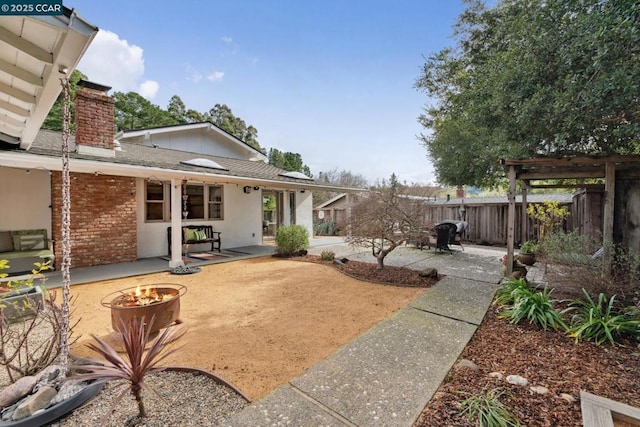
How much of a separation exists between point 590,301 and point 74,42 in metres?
6.22

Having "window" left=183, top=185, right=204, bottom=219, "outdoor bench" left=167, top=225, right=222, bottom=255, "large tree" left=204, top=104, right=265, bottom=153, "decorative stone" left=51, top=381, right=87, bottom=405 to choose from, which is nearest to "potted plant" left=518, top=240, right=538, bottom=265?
"decorative stone" left=51, top=381, right=87, bottom=405

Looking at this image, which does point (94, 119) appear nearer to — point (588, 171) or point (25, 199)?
point (25, 199)

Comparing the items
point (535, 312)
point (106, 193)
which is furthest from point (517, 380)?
point (106, 193)

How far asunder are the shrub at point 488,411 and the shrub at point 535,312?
6.53ft

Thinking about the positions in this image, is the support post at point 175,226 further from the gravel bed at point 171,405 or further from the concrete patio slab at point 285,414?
the concrete patio slab at point 285,414

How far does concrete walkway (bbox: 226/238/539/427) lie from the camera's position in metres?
2.08

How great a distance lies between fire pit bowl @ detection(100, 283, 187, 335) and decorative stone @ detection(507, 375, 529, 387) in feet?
12.1

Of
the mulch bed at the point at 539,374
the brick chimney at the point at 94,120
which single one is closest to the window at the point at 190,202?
the brick chimney at the point at 94,120

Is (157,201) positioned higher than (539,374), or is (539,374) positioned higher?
(157,201)

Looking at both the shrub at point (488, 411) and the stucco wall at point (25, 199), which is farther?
the stucco wall at point (25, 199)

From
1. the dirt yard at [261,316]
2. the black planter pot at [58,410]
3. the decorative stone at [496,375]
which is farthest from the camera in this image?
the dirt yard at [261,316]

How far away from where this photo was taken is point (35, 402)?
77.2 inches

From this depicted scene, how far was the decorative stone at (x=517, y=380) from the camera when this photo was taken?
99.2 inches

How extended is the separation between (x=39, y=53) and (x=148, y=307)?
8.74 ft
